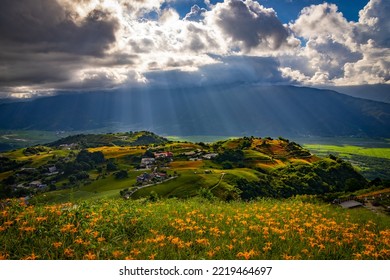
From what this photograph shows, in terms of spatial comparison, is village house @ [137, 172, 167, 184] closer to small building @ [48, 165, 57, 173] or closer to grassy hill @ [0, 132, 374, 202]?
grassy hill @ [0, 132, 374, 202]

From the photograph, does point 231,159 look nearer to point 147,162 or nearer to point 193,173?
point 147,162

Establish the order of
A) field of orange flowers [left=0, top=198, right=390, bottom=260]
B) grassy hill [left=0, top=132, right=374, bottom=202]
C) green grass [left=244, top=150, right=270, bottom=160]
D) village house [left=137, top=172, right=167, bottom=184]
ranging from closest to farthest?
field of orange flowers [left=0, top=198, right=390, bottom=260], grassy hill [left=0, top=132, right=374, bottom=202], village house [left=137, top=172, right=167, bottom=184], green grass [left=244, top=150, right=270, bottom=160]

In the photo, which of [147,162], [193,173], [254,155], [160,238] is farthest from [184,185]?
[160,238]

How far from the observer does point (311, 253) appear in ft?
18.1

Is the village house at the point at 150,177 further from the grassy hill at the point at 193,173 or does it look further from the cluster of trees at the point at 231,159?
the cluster of trees at the point at 231,159

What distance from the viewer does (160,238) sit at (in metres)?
5.57

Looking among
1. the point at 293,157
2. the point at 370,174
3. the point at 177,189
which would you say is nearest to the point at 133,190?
the point at 177,189

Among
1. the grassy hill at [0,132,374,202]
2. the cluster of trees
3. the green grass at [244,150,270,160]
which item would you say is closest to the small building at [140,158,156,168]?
the grassy hill at [0,132,374,202]

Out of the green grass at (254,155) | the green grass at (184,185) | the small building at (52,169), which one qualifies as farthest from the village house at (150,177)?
the green grass at (254,155)

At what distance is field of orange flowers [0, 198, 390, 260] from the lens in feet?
17.3

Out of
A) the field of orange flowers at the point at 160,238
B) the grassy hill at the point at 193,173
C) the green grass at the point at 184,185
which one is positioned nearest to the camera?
the field of orange flowers at the point at 160,238

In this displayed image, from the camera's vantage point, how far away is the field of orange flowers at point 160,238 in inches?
208

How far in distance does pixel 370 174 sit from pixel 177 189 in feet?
240
